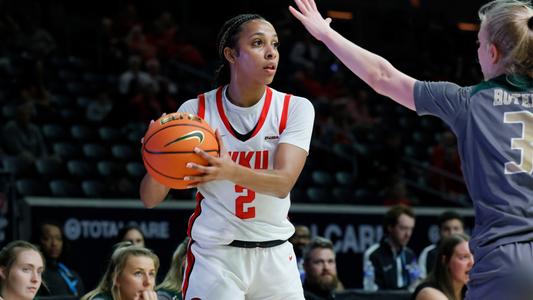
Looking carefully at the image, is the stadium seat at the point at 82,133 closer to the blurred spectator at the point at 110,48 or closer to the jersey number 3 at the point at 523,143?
the blurred spectator at the point at 110,48

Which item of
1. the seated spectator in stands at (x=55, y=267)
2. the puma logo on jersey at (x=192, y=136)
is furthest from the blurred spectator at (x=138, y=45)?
the puma logo on jersey at (x=192, y=136)

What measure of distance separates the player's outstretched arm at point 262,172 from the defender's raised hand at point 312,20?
0.65 metres

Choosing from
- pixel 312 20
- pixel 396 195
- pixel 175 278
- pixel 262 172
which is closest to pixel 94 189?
pixel 396 195

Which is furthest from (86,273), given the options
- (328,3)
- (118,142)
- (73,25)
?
(328,3)

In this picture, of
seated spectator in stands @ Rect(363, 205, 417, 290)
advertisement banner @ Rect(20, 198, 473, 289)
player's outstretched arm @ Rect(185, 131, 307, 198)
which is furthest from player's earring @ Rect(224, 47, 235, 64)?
seated spectator in stands @ Rect(363, 205, 417, 290)

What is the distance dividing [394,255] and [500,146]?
7.04 m

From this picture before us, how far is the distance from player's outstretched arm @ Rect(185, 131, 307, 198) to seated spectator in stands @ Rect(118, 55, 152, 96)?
1041 cm

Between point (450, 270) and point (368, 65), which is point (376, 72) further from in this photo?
point (450, 270)

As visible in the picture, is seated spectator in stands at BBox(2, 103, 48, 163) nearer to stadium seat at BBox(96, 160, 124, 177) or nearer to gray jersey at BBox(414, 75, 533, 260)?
stadium seat at BBox(96, 160, 124, 177)

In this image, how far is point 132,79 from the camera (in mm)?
14961

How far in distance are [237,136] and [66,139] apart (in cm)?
967

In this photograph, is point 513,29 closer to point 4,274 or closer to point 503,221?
point 503,221

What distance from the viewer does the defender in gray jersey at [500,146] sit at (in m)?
3.34

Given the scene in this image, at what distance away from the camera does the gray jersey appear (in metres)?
3.39
